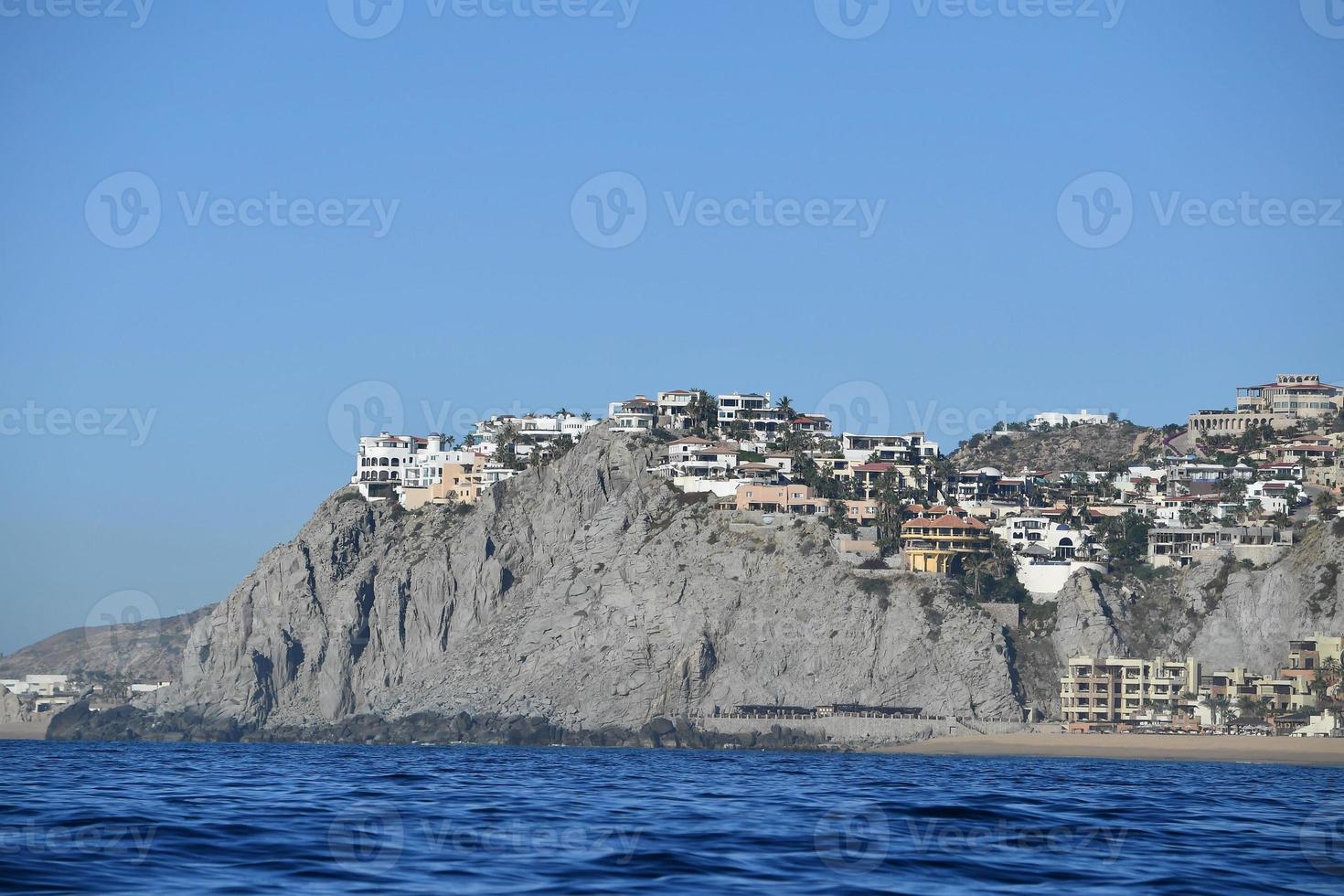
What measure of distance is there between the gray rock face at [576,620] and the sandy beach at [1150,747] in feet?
22.2

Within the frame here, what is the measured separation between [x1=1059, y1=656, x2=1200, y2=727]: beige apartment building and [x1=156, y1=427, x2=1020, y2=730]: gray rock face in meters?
4.94

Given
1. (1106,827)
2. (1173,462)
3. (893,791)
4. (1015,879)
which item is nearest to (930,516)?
(1173,462)

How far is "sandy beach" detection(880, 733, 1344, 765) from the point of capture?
119 m

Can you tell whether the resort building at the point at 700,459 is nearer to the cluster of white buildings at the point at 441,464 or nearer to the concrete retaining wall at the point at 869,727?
the cluster of white buildings at the point at 441,464

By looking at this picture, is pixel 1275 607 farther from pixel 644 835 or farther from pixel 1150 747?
pixel 644 835

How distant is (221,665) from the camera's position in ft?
581

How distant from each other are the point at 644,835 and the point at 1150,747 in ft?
310

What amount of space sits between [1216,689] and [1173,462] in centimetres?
6126

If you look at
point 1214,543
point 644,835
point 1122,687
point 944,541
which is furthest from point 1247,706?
point 644,835

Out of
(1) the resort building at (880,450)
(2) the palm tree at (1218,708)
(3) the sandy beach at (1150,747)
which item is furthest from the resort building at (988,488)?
(3) the sandy beach at (1150,747)

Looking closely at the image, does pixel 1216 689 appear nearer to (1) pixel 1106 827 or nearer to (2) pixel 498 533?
(2) pixel 498 533

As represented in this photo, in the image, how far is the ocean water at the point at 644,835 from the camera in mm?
30906

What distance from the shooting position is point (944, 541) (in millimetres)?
156750

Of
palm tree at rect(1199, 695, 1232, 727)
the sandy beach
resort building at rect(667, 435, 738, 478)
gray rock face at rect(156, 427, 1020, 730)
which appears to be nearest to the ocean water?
the sandy beach
